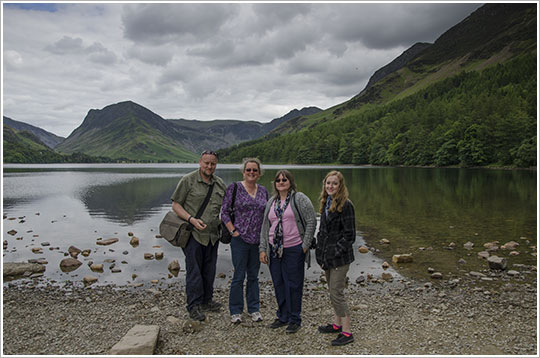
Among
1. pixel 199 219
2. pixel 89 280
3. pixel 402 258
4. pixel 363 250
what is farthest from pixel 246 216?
pixel 363 250

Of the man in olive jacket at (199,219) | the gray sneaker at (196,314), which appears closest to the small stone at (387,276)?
the man in olive jacket at (199,219)

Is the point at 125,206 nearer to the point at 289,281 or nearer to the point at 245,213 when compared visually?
the point at 245,213

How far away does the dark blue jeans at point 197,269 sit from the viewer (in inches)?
314

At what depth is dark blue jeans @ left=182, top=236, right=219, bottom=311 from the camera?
797 centimetres

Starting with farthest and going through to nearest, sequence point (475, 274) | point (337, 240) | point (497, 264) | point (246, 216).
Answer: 1. point (497, 264)
2. point (475, 274)
3. point (246, 216)
4. point (337, 240)

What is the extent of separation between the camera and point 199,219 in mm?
7816

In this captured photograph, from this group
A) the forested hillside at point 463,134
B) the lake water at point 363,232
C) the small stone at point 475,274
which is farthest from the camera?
the forested hillside at point 463,134

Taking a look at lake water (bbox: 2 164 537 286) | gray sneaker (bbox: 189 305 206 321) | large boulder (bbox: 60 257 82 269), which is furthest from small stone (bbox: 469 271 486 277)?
large boulder (bbox: 60 257 82 269)

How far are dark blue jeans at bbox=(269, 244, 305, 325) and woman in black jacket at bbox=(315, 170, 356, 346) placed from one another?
1.70 feet

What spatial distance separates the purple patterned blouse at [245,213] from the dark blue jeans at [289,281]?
26.2 inches

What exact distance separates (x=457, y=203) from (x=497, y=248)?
16.0m

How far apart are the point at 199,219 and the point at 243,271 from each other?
5.18 ft

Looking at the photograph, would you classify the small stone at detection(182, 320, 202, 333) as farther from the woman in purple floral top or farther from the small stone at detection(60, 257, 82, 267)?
the small stone at detection(60, 257, 82, 267)

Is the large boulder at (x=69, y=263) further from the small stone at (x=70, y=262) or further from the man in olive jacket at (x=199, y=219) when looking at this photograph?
the man in olive jacket at (x=199, y=219)
